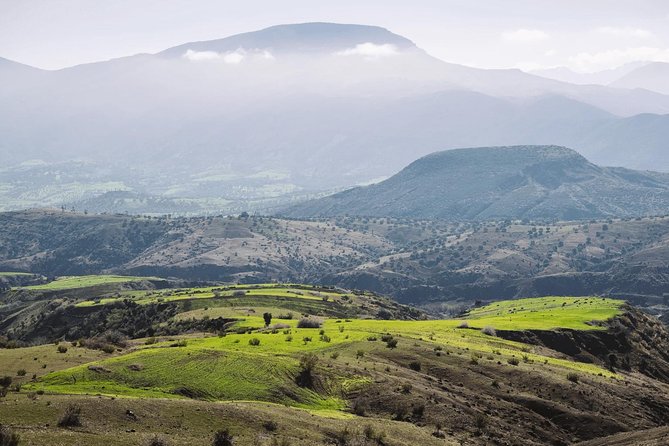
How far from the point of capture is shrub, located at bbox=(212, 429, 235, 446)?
44.1 meters

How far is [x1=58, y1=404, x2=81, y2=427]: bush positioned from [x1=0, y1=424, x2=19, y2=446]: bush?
4.11m

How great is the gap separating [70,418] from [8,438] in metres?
5.10

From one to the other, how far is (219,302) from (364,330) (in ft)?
203

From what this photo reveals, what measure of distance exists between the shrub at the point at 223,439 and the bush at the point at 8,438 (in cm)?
978

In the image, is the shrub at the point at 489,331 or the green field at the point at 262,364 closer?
the green field at the point at 262,364

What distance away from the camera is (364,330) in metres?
88.0

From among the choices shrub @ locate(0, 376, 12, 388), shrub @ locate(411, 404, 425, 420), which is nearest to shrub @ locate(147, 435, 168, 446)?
shrub @ locate(0, 376, 12, 388)

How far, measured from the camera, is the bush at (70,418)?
1700 inches

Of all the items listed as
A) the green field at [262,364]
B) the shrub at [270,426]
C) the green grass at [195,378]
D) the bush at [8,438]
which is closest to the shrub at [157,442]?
the bush at [8,438]

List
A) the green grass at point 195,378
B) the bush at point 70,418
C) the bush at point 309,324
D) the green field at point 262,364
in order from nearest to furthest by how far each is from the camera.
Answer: the bush at point 70,418 → the green grass at point 195,378 → the green field at point 262,364 → the bush at point 309,324

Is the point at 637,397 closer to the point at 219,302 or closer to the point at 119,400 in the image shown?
the point at 119,400

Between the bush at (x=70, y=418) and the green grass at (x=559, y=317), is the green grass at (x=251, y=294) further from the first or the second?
the bush at (x=70, y=418)

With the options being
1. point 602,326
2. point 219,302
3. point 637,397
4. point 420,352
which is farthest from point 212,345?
point 219,302

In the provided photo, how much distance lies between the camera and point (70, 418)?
43.5m
